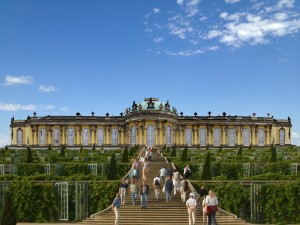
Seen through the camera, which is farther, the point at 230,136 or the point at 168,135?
the point at 230,136

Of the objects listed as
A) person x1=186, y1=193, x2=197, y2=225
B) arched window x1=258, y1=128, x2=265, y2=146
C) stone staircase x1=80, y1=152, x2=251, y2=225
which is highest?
arched window x1=258, y1=128, x2=265, y2=146

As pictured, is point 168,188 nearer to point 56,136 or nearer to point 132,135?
point 132,135

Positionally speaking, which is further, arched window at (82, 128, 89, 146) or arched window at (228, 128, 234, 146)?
arched window at (228, 128, 234, 146)

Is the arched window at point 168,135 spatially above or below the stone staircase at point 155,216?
above

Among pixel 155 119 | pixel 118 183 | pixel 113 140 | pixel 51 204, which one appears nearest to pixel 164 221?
pixel 118 183

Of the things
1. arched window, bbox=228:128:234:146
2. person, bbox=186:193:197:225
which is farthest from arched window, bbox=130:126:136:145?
person, bbox=186:193:197:225

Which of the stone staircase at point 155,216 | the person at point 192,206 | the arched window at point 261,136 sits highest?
the arched window at point 261,136

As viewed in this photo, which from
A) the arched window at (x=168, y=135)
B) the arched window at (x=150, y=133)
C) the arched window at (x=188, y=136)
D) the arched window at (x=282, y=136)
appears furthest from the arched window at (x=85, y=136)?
the arched window at (x=282, y=136)

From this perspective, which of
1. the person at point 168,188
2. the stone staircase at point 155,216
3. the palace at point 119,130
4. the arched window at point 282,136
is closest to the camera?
the stone staircase at point 155,216

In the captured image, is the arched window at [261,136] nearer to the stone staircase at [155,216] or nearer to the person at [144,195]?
the stone staircase at [155,216]

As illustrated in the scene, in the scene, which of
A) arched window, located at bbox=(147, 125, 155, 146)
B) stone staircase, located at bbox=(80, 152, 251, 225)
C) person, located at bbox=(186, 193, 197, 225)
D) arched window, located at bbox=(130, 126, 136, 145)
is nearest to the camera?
person, located at bbox=(186, 193, 197, 225)

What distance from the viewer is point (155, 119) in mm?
63094

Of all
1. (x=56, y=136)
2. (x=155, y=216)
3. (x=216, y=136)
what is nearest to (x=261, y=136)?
(x=216, y=136)

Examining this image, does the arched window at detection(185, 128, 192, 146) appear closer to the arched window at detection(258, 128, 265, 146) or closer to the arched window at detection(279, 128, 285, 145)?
the arched window at detection(258, 128, 265, 146)
